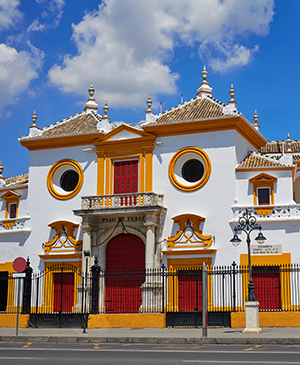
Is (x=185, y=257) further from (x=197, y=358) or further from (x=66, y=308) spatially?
(x=197, y=358)

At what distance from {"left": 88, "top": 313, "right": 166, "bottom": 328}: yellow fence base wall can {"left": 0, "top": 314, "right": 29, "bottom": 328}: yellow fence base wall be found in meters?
2.99

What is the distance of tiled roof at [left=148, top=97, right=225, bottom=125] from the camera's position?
29.3 m

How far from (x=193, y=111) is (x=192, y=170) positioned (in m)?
3.33

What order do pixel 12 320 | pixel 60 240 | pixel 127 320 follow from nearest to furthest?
pixel 127 320 → pixel 12 320 → pixel 60 240

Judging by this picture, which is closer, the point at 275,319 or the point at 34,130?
the point at 275,319

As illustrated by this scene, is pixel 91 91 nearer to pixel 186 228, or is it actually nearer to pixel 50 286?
pixel 186 228

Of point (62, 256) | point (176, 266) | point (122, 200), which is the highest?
point (122, 200)

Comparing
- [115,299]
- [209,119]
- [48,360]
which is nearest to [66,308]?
[115,299]

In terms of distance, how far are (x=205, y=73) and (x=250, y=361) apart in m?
23.4

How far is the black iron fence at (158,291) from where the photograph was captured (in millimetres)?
25203

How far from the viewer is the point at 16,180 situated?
3697 centimetres

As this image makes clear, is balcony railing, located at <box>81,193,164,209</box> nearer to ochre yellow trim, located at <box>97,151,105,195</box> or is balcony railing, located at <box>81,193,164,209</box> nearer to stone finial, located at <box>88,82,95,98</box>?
ochre yellow trim, located at <box>97,151,105,195</box>

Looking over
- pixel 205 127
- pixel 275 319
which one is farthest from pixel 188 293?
pixel 205 127

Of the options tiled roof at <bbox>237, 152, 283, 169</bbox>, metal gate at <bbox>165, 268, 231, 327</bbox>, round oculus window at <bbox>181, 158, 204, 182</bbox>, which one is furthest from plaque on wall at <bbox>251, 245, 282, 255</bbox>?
round oculus window at <bbox>181, 158, 204, 182</bbox>
